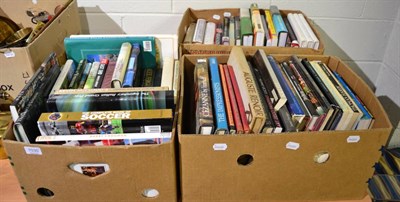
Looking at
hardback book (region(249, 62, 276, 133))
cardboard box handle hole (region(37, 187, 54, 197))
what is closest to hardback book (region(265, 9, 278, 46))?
hardback book (region(249, 62, 276, 133))

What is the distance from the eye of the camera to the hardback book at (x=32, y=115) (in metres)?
0.68

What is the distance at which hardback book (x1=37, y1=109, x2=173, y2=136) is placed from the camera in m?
0.67

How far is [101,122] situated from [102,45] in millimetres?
371

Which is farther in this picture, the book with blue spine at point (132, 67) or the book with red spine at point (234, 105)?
the book with blue spine at point (132, 67)

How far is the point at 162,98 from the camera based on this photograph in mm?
719

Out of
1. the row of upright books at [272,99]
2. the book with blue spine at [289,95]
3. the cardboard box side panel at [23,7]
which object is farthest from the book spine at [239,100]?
the cardboard box side panel at [23,7]

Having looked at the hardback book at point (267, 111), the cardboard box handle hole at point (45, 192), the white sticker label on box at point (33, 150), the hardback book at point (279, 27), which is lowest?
the cardboard box handle hole at point (45, 192)

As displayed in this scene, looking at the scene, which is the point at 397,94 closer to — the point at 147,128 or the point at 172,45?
the point at 172,45

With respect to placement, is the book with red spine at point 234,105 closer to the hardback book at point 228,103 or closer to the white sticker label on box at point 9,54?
the hardback book at point 228,103

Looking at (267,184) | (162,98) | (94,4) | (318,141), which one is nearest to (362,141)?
(318,141)

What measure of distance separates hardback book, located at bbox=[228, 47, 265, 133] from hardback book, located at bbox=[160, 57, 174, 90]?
0.18m

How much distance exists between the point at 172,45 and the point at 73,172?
1.64ft

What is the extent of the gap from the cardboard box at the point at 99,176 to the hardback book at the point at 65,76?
0.17 metres

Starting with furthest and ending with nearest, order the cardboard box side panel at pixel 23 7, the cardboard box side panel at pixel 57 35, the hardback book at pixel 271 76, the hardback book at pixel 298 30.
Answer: the cardboard box side panel at pixel 23 7, the hardback book at pixel 298 30, the cardboard box side panel at pixel 57 35, the hardback book at pixel 271 76
